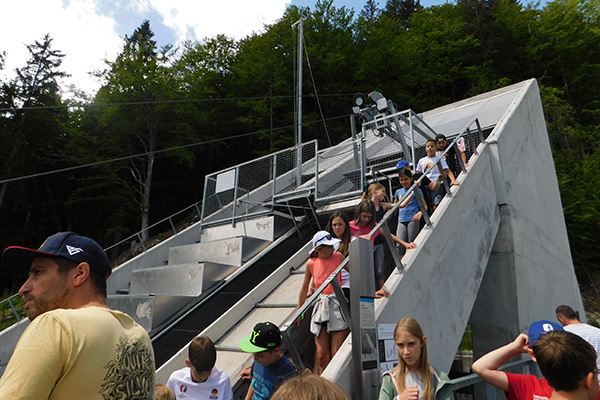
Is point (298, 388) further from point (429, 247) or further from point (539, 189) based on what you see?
point (539, 189)

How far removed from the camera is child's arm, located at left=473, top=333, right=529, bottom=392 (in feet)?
9.51

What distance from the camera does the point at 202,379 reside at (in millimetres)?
3641

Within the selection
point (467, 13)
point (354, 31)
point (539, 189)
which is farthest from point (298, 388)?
point (467, 13)

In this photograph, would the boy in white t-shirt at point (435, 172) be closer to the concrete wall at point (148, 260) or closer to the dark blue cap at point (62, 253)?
the dark blue cap at point (62, 253)

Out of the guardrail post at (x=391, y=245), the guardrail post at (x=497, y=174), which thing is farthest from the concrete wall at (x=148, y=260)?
the guardrail post at (x=497, y=174)

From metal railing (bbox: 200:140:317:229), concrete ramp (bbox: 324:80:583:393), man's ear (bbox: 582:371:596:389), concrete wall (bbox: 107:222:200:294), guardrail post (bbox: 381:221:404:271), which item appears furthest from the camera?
metal railing (bbox: 200:140:317:229)

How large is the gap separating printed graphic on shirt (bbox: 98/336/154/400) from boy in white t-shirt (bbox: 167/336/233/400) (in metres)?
2.04

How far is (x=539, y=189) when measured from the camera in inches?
372

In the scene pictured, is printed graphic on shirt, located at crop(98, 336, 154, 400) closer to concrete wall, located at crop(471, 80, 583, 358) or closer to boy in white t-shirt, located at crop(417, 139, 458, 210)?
boy in white t-shirt, located at crop(417, 139, 458, 210)

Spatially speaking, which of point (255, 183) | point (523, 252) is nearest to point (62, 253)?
point (523, 252)

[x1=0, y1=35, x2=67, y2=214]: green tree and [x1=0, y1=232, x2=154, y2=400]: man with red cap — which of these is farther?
[x1=0, y1=35, x2=67, y2=214]: green tree

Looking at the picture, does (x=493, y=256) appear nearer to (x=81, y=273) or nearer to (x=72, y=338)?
(x=81, y=273)

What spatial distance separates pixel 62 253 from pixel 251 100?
25.8 meters

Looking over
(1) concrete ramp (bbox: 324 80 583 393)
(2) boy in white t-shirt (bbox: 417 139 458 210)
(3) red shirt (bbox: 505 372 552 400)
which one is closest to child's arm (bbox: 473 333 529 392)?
(3) red shirt (bbox: 505 372 552 400)
